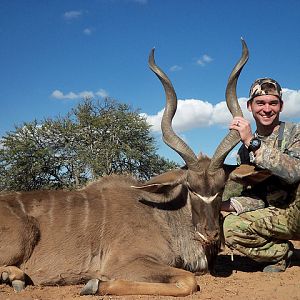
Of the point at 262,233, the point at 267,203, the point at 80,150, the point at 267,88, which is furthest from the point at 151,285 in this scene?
the point at 80,150

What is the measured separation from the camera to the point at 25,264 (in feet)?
12.6

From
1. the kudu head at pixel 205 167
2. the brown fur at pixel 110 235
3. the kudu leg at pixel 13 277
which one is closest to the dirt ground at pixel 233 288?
the kudu leg at pixel 13 277

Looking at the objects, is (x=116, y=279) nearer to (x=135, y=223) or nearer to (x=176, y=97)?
(x=135, y=223)

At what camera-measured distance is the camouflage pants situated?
13.8ft

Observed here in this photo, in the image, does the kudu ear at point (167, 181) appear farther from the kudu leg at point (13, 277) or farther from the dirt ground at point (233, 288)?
the kudu leg at point (13, 277)

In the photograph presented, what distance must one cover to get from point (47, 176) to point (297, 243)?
6.89 m

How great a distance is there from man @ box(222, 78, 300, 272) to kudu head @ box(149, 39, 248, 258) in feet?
0.58

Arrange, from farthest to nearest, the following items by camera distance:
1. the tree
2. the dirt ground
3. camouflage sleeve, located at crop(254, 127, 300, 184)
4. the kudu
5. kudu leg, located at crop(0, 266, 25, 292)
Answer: the tree, camouflage sleeve, located at crop(254, 127, 300, 184), the kudu, kudu leg, located at crop(0, 266, 25, 292), the dirt ground

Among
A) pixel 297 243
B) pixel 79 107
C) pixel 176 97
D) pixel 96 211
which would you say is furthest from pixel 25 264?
pixel 79 107

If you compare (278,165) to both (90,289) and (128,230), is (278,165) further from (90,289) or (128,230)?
(90,289)

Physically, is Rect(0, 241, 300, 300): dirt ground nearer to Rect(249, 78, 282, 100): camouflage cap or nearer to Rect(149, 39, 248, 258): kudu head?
Rect(149, 39, 248, 258): kudu head

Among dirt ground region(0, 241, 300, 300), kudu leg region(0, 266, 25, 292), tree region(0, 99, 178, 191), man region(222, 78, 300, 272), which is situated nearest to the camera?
dirt ground region(0, 241, 300, 300)

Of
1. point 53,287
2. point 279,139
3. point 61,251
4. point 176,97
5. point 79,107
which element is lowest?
point 53,287

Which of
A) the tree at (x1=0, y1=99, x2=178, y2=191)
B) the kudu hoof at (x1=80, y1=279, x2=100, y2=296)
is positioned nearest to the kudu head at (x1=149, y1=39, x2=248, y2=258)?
the kudu hoof at (x1=80, y1=279, x2=100, y2=296)
